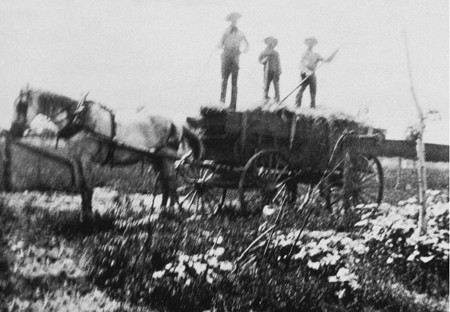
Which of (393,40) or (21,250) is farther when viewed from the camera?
(393,40)

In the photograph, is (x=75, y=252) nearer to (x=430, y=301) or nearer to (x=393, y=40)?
(x=430, y=301)

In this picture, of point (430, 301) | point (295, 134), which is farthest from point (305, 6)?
point (430, 301)

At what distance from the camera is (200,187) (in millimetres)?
5152

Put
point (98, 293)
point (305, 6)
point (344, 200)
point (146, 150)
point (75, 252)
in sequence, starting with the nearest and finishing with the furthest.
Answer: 1. point (98, 293)
2. point (75, 252)
3. point (305, 6)
4. point (344, 200)
5. point (146, 150)

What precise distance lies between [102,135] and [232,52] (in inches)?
68.0

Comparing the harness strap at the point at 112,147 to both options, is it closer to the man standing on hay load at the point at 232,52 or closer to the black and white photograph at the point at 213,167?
the black and white photograph at the point at 213,167

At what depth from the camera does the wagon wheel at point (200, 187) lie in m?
5.13

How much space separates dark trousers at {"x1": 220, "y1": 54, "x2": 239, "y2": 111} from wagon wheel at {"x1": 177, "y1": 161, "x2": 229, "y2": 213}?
2.62 feet

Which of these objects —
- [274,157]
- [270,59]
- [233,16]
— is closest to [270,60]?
[270,59]

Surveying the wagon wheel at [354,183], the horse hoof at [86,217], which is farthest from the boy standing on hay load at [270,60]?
the horse hoof at [86,217]

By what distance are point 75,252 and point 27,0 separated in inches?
81.3

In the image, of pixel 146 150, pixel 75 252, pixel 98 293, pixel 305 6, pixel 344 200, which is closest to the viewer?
pixel 98 293

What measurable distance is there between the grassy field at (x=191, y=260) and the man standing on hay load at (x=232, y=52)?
1.71 meters

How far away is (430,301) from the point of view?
3.51m
